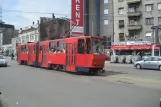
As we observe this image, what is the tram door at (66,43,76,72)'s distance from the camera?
21584 millimetres

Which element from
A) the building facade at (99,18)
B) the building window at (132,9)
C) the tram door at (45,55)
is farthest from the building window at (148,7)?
the tram door at (45,55)

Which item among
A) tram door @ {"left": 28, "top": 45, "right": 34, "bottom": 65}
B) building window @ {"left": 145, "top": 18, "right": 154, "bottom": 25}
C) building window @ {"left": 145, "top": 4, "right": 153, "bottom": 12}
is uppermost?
building window @ {"left": 145, "top": 4, "right": 153, "bottom": 12}

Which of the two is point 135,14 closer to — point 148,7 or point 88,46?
point 148,7

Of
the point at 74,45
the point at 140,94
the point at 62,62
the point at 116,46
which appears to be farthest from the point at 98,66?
the point at 116,46

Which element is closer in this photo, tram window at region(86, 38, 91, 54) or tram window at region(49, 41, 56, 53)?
tram window at region(86, 38, 91, 54)

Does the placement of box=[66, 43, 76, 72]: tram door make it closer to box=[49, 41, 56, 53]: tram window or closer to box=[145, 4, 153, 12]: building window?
box=[49, 41, 56, 53]: tram window

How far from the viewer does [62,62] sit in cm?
2355

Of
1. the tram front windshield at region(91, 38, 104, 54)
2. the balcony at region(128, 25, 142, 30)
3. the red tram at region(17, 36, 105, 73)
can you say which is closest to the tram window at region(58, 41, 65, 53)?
the red tram at region(17, 36, 105, 73)

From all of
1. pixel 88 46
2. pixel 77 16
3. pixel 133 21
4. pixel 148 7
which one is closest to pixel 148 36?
pixel 133 21

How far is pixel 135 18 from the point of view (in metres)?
58.6

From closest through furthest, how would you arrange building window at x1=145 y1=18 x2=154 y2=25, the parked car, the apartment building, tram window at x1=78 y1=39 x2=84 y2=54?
1. tram window at x1=78 y1=39 x2=84 y2=54
2. the parked car
3. the apartment building
4. building window at x1=145 y1=18 x2=154 y2=25

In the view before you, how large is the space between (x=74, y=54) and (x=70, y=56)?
66 centimetres

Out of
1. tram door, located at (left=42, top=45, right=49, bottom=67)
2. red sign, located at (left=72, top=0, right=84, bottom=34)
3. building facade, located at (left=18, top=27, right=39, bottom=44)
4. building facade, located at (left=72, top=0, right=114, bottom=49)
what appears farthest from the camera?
building facade, located at (left=18, top=27, right=39, bottom=44)

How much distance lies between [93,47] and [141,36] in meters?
39.1
